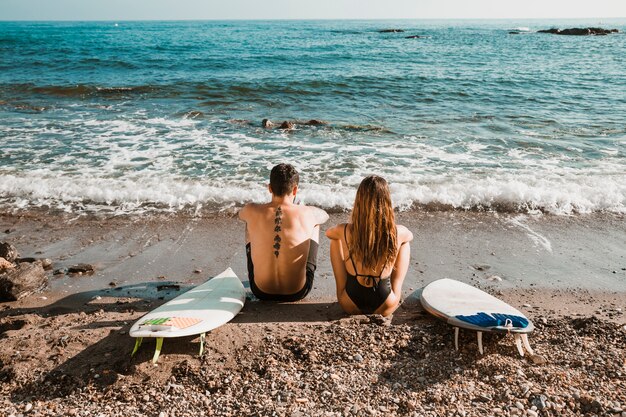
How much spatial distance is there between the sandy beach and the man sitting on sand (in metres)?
0.27

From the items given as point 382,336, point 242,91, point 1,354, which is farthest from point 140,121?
point 382,336

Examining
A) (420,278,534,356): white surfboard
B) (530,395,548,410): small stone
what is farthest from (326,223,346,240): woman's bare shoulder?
(530,395,548,410): small stone

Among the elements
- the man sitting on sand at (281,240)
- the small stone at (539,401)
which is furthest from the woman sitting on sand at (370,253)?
the small stone at (539,401)

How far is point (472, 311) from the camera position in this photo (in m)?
3.89

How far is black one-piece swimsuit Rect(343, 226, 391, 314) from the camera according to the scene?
4035 mm

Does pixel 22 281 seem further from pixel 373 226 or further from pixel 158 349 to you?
pixel 373 226

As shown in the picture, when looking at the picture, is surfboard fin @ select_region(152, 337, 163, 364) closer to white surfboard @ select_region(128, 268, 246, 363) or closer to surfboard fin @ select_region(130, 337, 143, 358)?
white surfboard @ select_region(128, 268, 246, 363)

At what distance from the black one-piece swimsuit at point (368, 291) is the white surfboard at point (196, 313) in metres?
1.05

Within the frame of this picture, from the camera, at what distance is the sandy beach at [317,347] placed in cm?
298

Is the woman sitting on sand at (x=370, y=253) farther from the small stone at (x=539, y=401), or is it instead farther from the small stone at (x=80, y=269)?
the small stone at (x=80, y=269)

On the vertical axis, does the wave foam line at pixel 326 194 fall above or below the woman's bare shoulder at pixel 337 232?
below

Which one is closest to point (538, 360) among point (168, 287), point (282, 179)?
point (282, 179)

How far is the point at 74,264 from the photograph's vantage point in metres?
5.48

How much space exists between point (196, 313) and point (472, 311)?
2.33 meters
